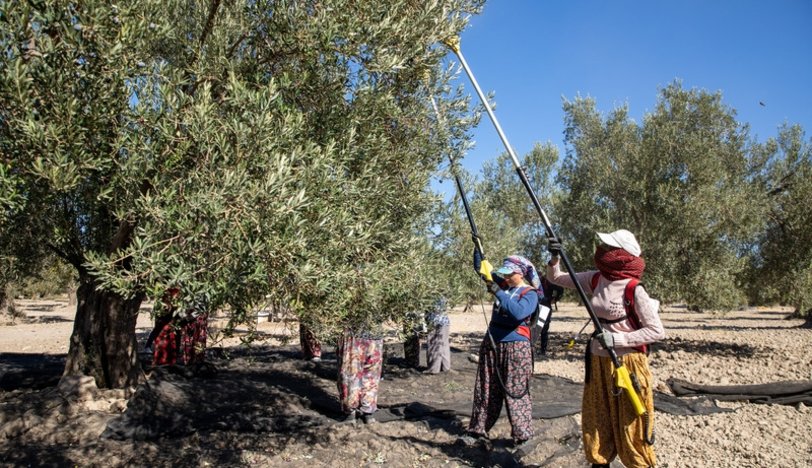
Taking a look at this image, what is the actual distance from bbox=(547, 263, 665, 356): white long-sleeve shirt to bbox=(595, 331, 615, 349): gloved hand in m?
0.09

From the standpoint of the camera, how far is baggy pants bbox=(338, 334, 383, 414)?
23.0ft

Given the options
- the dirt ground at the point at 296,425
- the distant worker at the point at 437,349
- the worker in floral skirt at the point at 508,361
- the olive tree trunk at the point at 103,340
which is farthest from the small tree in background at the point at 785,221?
the olive tree trunk at the point at 103,340

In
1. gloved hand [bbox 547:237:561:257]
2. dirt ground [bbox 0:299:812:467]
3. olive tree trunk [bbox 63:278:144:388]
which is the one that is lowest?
dirt ground [bbox 0:299:812:467]

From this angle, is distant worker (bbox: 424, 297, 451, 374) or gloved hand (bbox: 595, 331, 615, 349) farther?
distant worker (bbox: 424, 297, 451, 374)

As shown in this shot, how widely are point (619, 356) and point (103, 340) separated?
19.5 feet

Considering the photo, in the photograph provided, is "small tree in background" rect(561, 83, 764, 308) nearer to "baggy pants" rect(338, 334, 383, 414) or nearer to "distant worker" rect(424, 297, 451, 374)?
"distant worker" rect(424, 297, 451, 374)

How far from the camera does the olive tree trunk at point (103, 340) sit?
6762mm

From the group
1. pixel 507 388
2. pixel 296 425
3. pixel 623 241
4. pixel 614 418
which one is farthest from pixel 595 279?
pixel 296 425

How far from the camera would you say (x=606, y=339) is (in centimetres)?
431

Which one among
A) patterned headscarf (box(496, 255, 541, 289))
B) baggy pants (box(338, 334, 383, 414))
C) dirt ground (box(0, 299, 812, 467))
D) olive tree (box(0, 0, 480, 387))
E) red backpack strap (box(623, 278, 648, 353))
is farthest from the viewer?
baggy pants (box(338, 334, 383, 414))

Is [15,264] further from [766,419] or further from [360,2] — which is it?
[766,419]

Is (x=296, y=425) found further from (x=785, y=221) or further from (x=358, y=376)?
(x=785, y=221)

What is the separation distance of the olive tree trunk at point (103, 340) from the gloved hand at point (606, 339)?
5.27 meters

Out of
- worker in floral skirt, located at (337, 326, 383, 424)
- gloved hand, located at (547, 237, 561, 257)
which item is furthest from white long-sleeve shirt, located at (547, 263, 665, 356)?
worker in floral skirt, located at (337, 326, 383, 424)
